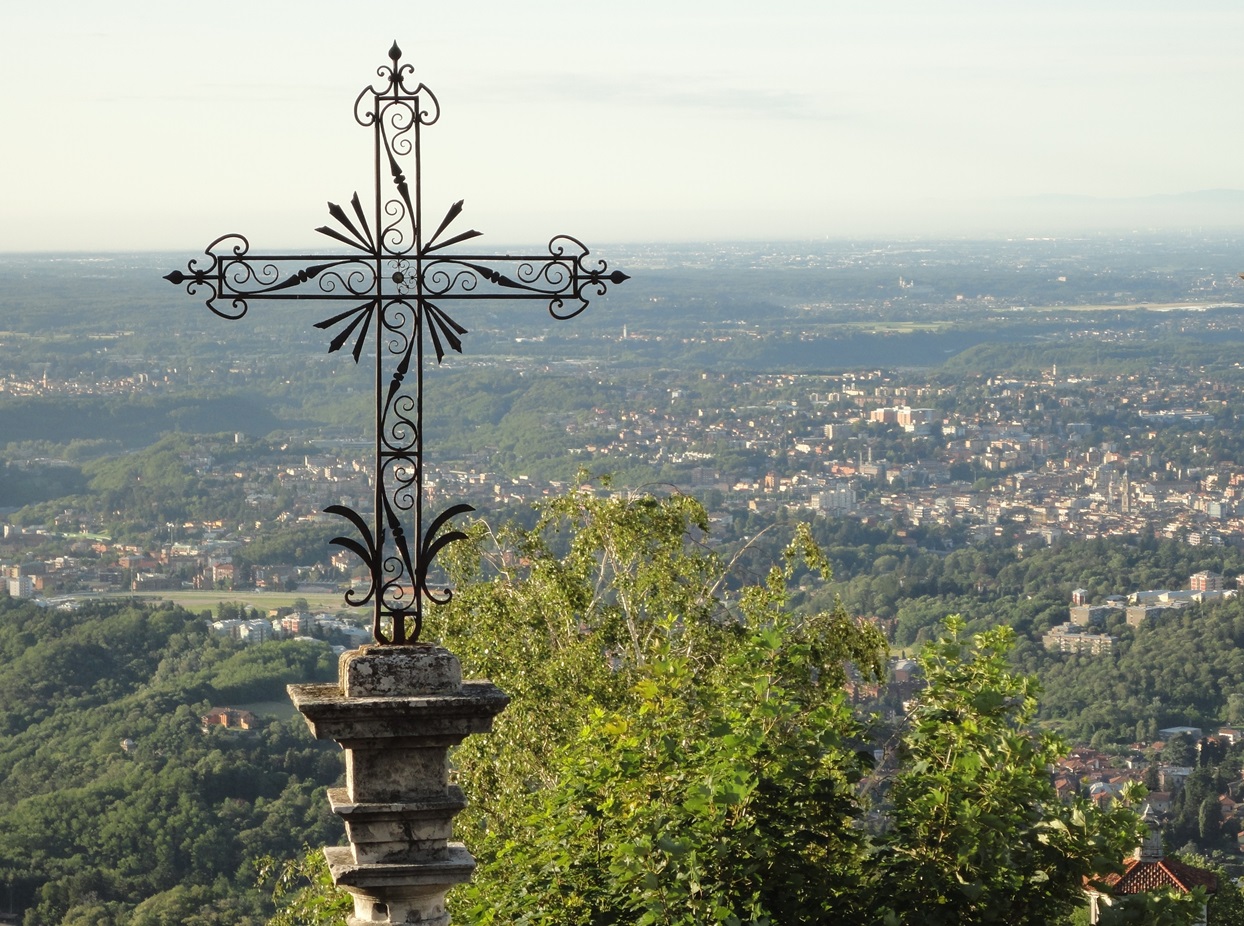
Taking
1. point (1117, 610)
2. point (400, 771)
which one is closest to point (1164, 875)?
point (400, 771)

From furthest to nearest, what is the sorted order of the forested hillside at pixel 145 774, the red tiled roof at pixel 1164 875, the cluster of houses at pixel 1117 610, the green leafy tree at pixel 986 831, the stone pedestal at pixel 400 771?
the cluster of houses at pixel 1117 610, the forested hillside at pixel 145 774, the red tiled roof at pixel 1164 875, the green leafy tree at pixel 986 831, the stone pedestal at pixel 400 771

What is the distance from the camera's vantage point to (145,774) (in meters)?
35.2

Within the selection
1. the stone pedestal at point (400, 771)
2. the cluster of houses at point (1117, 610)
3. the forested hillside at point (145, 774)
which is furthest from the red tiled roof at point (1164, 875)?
the cluster of houses at point (1117, 610)

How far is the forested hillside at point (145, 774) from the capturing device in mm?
29922

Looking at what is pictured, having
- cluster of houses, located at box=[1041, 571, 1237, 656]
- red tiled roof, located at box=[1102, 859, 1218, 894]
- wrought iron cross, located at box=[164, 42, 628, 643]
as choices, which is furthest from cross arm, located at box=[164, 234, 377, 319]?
cluster of houses, located at box=[1041, 571, 1237, 656]

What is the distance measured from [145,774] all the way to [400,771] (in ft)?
108

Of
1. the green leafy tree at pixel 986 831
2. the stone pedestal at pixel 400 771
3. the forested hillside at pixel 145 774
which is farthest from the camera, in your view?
the forested hillside at pixel 145 774

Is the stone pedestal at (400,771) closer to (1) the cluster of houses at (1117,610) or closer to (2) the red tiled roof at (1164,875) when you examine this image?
(2) the red tiled roof at (1164,875)

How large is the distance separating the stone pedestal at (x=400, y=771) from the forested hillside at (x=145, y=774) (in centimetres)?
2329

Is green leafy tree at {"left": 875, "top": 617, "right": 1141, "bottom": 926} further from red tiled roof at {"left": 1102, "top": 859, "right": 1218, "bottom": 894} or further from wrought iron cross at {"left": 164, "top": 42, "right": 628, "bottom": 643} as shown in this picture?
red tiled roof at {"left": 1102, "top": 859, "right": 1218, "bottom": 894}

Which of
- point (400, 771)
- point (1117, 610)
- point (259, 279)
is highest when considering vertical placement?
point (259, 279)

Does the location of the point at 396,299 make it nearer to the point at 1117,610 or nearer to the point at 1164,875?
the point at 1164,875

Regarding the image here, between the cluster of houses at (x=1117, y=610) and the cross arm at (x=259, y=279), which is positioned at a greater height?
the cross arm at (x=259, y=279)

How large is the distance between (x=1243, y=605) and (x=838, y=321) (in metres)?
105
